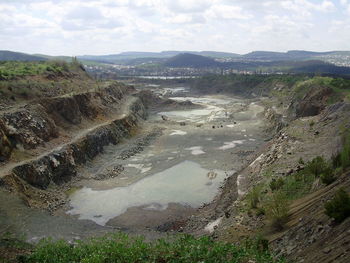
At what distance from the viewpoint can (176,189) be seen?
134 feet

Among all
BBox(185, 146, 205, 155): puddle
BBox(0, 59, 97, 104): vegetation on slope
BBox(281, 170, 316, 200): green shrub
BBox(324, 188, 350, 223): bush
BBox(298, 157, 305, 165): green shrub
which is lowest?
BBox(185, 146, 205, 155): puddle

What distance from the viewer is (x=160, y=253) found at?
16.0m

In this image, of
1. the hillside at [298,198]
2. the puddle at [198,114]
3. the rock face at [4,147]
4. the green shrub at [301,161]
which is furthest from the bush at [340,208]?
the puddle at [198,114]

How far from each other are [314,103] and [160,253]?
51.6m

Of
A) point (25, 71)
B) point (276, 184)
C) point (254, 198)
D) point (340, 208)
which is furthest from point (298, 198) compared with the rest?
point (25, 71)

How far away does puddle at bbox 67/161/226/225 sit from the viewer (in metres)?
35.9

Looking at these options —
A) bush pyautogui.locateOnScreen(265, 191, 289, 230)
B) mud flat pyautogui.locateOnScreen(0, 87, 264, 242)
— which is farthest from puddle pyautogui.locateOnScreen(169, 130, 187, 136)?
bush pyautogui.locateOnScreen(265, 191, 289, 230)

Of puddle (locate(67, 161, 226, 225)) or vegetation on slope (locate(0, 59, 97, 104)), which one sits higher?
vegetation on slope (locate(0, 59, 97, 104))

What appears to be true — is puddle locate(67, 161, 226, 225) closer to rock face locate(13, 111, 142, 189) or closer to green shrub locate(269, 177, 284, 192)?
rock face locate(13, 111, 142, 189)

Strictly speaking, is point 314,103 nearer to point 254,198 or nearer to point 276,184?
point 276,184

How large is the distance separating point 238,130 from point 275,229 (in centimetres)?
5371

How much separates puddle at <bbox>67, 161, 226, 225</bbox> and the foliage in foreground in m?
15.9

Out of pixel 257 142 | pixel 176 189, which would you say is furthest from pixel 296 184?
pixel 257 142

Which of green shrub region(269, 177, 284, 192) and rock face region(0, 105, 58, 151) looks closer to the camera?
green shrub region(269, 177, 284, 192)
